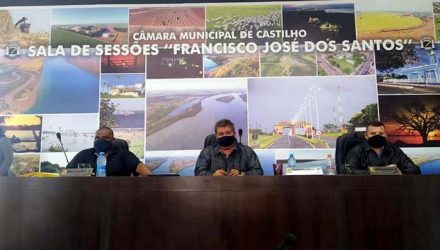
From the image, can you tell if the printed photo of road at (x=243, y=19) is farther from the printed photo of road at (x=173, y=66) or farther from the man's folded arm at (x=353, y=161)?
the man's folded arm at (x=353, y=161)

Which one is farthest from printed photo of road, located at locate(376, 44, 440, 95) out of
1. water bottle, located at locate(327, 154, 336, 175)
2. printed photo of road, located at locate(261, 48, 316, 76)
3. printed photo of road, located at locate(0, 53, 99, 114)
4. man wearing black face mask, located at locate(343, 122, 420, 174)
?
printed photo of road, located at locate(0, 53, 99, 114)

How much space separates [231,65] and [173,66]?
1.81 ft

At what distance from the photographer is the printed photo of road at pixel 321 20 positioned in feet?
13.7

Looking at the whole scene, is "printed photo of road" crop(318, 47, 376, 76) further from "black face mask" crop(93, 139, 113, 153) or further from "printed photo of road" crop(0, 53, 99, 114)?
"printed photo of road" crop(0, 53, 99, 114)

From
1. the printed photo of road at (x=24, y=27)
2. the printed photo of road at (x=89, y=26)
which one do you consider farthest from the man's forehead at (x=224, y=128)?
the printed photo of road at (x=24, y=27)

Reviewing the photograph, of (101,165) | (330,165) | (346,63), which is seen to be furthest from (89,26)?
(330,165)

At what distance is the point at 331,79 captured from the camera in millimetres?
4094

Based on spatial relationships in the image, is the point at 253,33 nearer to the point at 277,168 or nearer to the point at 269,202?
the point at 277,168

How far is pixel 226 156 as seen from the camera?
10.5 ft

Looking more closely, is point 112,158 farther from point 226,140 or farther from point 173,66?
point 173,66

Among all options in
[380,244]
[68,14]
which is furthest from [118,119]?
[380,244]

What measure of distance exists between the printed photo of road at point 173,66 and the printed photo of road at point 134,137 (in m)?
0.54

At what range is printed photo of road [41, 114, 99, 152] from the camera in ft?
13.4

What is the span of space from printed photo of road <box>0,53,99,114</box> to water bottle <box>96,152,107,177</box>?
3.34 ft
